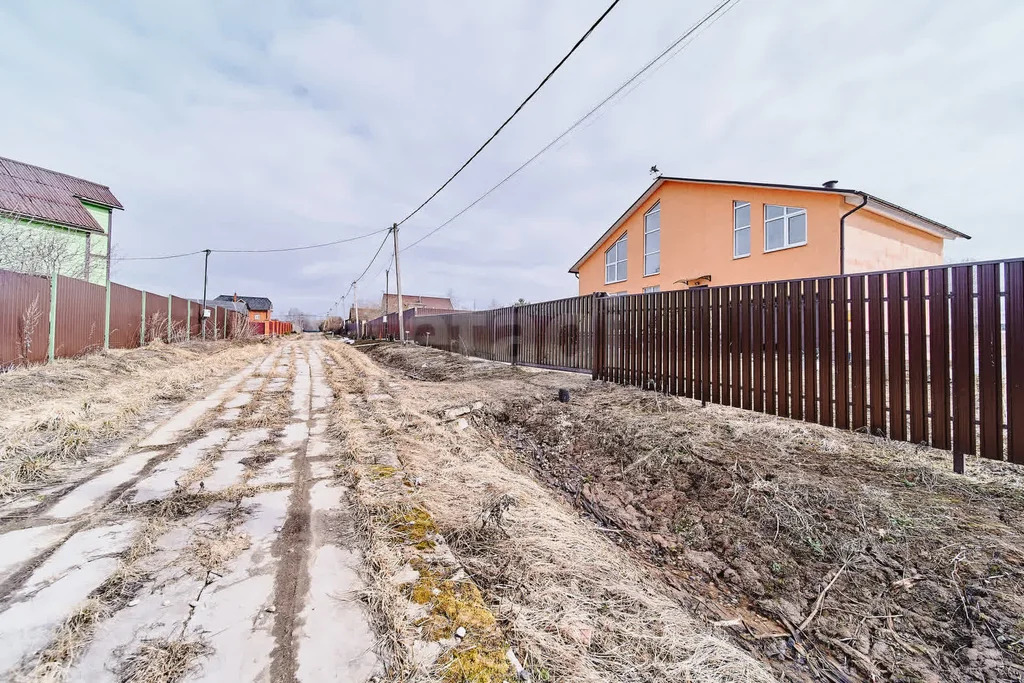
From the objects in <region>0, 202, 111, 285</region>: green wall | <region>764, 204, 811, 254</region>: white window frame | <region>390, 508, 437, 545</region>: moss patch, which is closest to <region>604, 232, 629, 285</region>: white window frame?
<region>764, 204, 811, 254</region>: white window frame

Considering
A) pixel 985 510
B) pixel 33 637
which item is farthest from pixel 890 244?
pixel 33 637

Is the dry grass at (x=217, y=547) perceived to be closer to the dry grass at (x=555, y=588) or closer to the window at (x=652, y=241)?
the dry grass at (x=555, y=588)

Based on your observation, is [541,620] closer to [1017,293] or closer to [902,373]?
[902,373]

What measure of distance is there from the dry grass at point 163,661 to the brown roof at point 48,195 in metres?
19.9

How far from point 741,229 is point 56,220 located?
79.1 ft

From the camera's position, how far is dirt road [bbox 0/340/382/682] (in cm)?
127

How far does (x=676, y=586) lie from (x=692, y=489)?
0.92 m

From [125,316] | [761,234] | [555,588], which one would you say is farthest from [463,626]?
[125,316]

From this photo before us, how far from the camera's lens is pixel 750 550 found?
2475mm

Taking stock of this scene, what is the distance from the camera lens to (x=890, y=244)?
A: 1148 cm

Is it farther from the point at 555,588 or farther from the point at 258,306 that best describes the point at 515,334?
the point at 258,306

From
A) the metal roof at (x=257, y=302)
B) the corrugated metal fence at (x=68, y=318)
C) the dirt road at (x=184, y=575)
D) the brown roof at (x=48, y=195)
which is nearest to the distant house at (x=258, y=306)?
the metal roof at (x=257, y=302)

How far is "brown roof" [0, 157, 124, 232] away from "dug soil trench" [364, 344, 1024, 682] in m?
20.2

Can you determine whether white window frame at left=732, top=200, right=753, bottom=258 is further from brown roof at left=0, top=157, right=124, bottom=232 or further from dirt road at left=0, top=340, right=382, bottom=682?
brown roof at left=0, top=157, right=124, bottom=232
